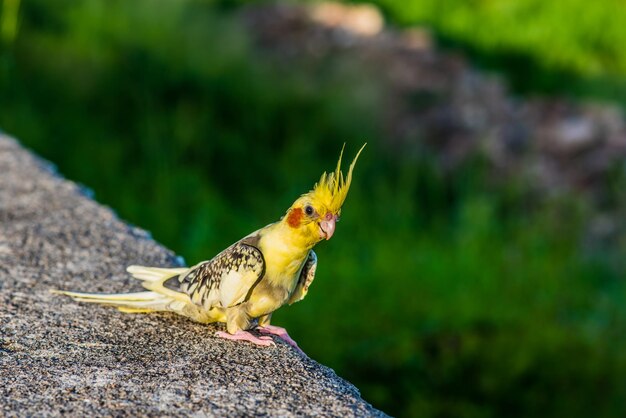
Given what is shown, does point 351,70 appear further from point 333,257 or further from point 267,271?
point 267,271

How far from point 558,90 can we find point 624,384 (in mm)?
2666

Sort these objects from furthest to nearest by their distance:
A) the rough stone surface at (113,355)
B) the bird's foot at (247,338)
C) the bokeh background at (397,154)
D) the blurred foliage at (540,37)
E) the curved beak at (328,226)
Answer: the blurred foliage at (540,37) < the bokeh background at (397,154) < the bird's foot at (247,338) < the curved beak at (328,226) < the rough stone surface at (113,355)

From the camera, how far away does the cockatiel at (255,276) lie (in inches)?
84.5

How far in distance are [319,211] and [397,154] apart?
11.7 ft

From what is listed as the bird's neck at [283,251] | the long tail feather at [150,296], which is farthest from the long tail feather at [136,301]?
the bird's neck at [283,251]

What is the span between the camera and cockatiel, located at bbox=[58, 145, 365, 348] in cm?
215

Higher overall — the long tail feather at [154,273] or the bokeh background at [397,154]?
the bokeh background at [397,154]

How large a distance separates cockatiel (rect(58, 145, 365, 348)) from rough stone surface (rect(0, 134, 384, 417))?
53mm

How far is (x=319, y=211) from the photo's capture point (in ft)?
6.98

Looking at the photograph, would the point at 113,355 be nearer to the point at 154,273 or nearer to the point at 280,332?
the point at 154,273

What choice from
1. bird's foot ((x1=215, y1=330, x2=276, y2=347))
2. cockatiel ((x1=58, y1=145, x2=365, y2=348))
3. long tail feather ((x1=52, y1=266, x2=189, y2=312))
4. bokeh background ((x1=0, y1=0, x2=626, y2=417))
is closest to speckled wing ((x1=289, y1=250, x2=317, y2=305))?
cockatiel ((x1=58, y1=145, x2=365, y2=348))

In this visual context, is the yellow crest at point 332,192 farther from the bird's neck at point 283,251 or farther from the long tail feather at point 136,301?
the long tail feather at point 136,301

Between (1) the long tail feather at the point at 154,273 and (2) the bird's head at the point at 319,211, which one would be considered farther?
(1) the long tail feather at the point at 154,273

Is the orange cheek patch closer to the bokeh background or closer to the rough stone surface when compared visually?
the rough stone surface
